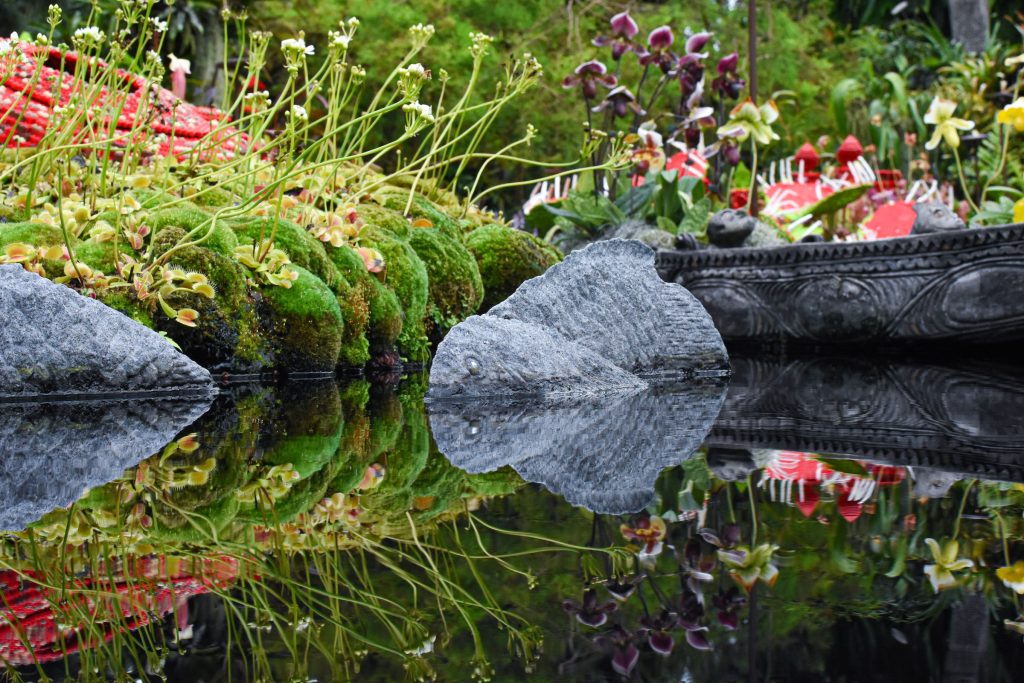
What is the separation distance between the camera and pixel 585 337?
3576 mm

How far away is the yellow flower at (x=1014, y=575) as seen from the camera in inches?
47.3

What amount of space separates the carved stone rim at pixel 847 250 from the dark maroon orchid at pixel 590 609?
12.3 feet

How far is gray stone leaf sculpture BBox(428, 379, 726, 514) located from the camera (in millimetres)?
1884

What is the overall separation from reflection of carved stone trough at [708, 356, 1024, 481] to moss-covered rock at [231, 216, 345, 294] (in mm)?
1438

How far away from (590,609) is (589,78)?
5081mm

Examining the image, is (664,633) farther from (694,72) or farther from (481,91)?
(481,91)

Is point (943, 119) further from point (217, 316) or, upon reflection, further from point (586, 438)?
point (586, 438)

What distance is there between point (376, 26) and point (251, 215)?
8.80 m

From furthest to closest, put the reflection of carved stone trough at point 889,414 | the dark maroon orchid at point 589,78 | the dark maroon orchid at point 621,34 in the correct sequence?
the dark maroon orchid at point 621,34
the dark maroon orchid at point 589,78
the reflection of carved stone trough at point 889,414

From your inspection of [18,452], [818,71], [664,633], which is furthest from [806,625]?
[818,71]

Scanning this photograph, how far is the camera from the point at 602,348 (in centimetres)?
364

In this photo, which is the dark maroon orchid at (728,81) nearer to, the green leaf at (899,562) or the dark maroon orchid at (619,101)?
the dark maroon orchid at (619,101)

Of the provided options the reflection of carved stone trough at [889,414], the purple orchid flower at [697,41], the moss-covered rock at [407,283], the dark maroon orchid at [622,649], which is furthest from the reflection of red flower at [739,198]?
the dark maroon orchid at [622,649]

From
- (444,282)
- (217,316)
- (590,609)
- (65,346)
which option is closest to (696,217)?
(444,282)
